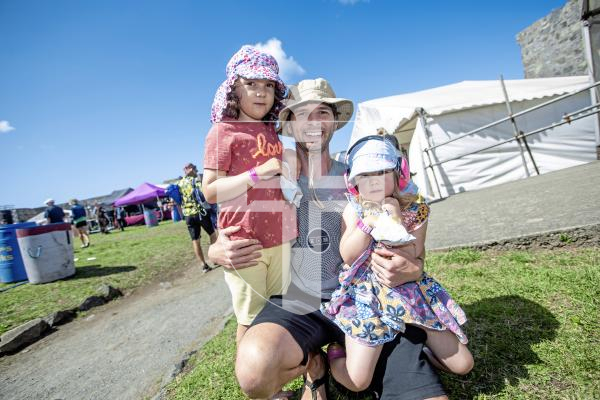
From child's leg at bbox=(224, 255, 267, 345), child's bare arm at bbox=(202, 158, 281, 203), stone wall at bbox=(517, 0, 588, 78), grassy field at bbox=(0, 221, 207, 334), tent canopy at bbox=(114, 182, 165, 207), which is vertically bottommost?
grassy field at bbox=(0, 221, 207, 334)

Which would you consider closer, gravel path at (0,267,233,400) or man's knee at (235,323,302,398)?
man's knee at (235,323,302,398)

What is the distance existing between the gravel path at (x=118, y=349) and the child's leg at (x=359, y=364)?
68.5 inches

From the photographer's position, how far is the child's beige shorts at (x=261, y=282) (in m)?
1.63

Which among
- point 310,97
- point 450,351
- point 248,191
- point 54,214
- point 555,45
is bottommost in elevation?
point 450,351

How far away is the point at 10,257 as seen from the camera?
649 centimetres

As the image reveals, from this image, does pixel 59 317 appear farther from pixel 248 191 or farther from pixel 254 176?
pixel 254 176

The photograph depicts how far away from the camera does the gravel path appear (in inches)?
106

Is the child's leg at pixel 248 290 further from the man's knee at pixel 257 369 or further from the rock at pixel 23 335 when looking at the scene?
the rock at pixel 23 335

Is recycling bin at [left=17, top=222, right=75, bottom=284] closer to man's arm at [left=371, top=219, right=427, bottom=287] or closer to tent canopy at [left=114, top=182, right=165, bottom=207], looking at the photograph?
man's arm at [left=371, top=219, right=427, bottom=287]

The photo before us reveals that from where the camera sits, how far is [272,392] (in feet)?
4.47

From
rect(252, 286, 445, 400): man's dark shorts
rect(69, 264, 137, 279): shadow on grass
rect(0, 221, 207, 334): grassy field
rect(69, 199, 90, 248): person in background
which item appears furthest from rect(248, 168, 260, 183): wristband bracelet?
rect(69, 199, 90, 248): person in background

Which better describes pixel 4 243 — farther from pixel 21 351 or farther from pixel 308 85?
pixel 308 85

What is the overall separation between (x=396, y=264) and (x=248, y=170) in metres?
0.92

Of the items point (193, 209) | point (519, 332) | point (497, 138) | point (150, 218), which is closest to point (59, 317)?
point (193, 209)
